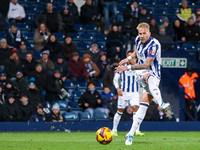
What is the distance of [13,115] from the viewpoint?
12258 mm

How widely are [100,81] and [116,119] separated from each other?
4.23 meters

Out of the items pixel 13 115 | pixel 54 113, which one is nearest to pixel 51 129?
pixel 54 113

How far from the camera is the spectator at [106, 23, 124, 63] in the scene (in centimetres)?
1511

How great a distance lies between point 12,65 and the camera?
43.9ft

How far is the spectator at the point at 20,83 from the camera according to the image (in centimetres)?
1296

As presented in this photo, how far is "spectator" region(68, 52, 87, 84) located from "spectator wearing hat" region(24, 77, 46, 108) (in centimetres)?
183

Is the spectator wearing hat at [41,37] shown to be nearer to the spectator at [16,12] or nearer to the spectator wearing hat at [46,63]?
the spectator wearing hat at [46,63]

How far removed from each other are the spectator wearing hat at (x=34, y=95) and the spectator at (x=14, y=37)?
8.00 feet

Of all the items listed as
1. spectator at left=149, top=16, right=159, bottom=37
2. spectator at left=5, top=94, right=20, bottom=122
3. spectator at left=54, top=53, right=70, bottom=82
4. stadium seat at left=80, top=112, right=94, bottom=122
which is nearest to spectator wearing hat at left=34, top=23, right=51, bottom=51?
spectator at left=54, top=53, right=70, bottom=82

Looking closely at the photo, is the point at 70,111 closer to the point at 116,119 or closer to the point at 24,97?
the point at 24,97

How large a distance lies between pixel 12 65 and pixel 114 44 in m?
4.21

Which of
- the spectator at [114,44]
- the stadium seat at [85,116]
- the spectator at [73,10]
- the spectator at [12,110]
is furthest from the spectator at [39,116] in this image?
the spectator at [73,10]

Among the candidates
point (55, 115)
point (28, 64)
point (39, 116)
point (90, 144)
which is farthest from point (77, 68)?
point (90, 144)

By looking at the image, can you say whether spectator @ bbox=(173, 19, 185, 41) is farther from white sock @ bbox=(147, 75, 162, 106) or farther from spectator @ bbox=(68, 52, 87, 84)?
white sock @ bbox=(147, 75, 162, 106)
